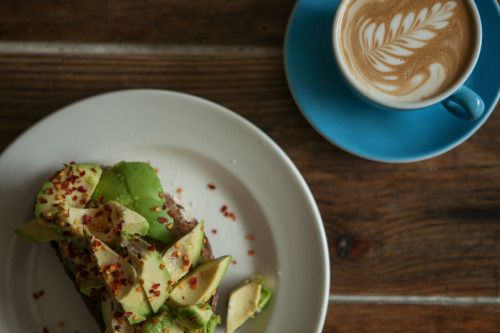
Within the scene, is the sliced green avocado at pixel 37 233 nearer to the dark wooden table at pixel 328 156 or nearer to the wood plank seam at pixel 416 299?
the dark wooden table at pixel 328 156

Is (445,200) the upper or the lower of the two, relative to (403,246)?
upper

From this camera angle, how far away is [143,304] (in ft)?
4.25

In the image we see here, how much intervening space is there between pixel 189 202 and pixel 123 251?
0.31 meters

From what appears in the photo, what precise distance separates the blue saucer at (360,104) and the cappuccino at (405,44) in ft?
0.28

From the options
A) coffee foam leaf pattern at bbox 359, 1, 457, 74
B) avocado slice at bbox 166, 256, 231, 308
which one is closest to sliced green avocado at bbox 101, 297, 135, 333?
avocado slice at bbox 166, 256, 231, 308

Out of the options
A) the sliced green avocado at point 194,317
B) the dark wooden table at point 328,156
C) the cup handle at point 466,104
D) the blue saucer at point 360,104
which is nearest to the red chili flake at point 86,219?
the sliced green avocado at point 194,317

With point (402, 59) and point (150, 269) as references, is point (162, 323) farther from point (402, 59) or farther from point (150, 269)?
point (402, 59)

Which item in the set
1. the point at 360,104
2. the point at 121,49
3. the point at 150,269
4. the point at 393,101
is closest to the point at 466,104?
the point at 393,101

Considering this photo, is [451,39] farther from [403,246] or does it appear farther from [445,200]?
[403,246]

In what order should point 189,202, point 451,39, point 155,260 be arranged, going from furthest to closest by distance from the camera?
point 189,202, point 451,39, point 155,260

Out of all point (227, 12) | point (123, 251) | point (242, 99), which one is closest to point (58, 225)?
point (123, 251)

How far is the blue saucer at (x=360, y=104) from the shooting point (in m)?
1.48

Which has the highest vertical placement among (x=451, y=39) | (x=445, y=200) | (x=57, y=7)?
(x=451, y=39)

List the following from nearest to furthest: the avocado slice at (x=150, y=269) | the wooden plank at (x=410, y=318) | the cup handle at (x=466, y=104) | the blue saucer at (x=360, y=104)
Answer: the avocado slice at (x=150, y=269) < the cup handle at (x=466, y=104) < the blue saucer at (x=360, y=104) < the wooden plank at (x=410, y=318)
